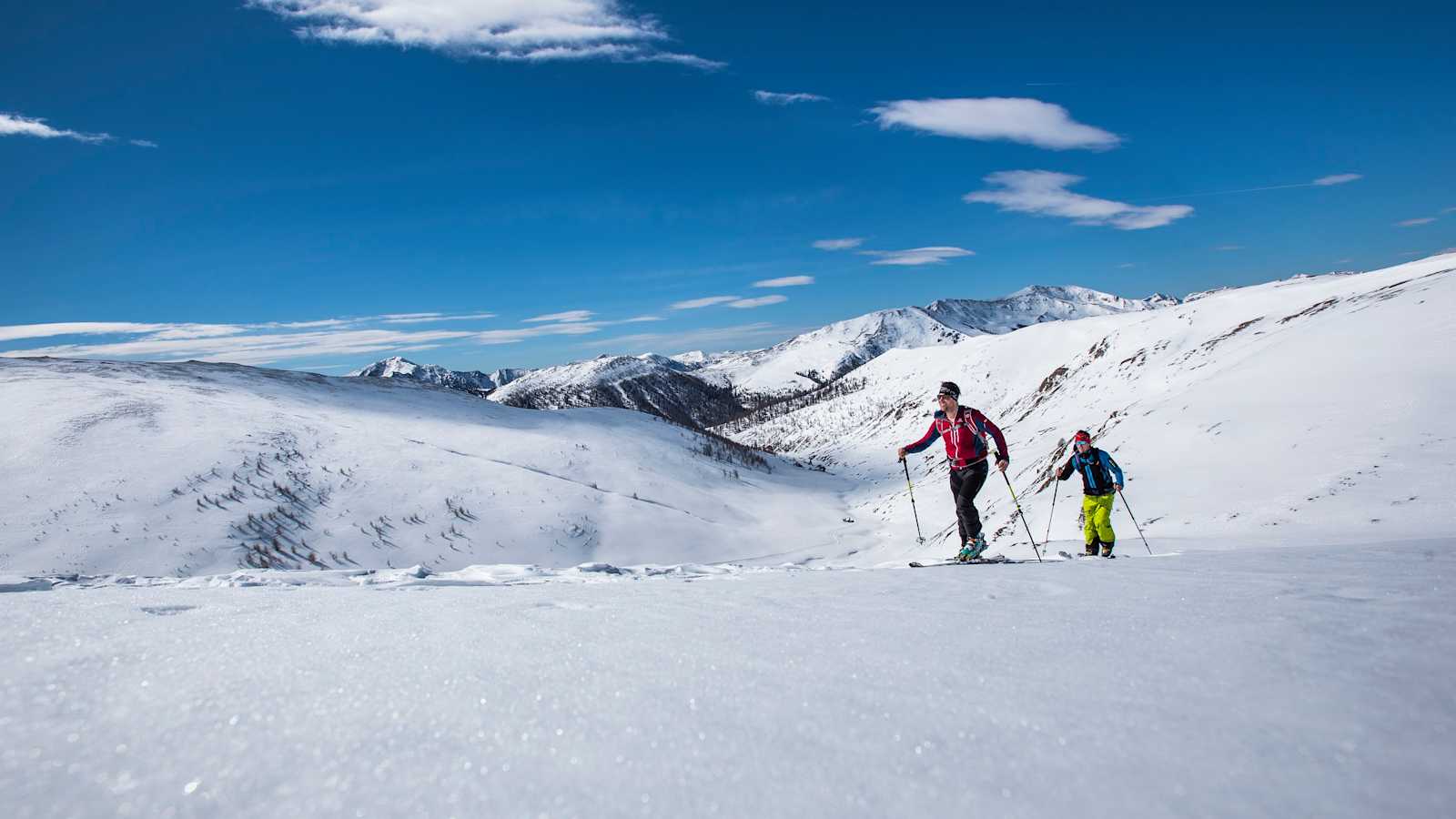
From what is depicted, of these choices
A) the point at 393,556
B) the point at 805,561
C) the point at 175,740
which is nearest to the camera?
the point at 175,740

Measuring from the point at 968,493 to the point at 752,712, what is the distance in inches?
339

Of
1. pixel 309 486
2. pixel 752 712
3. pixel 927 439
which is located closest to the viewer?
pixel 752 712

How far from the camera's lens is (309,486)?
1878 cm

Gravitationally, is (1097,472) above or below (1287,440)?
above

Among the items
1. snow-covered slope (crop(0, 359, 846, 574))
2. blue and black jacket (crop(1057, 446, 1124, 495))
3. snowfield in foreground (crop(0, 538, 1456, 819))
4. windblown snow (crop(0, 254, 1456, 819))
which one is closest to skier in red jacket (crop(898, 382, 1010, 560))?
blue and black jacket (crop(1057, 446, 1124, 495))

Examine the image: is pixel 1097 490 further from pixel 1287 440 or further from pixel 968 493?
pixel 1287 440

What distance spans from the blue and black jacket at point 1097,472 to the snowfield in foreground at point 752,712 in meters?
7.11

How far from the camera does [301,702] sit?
2.35m

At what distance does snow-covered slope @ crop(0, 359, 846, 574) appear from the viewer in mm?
14719

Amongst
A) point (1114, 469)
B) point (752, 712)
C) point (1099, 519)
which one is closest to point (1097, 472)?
point (1114, 469)

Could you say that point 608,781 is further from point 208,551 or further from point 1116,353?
point 1116,353

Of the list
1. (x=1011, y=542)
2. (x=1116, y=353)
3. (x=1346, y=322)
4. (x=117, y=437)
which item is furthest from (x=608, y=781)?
(x=1116, y=353)

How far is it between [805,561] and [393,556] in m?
12.9

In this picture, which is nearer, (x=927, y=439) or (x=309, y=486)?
(x=927, y=439)
